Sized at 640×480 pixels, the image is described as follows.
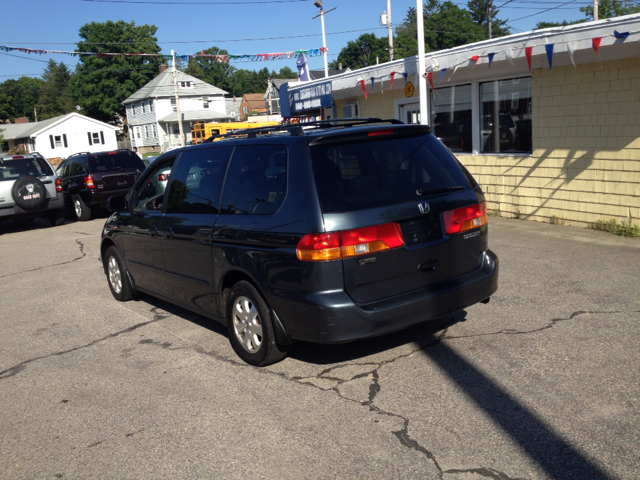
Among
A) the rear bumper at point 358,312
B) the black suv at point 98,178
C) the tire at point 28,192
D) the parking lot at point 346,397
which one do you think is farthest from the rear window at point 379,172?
the black suv at point 98,178

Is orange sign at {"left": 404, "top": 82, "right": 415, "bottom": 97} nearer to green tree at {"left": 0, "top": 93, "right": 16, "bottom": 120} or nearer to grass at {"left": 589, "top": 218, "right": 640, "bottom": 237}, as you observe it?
grass at {"left": 589, "top": 218, "right": 640, "bottom": 237}

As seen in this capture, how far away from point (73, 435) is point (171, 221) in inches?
88.5

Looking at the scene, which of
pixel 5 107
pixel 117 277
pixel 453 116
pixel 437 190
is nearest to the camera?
pixel 437 190

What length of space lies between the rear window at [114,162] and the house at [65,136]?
4910 cm

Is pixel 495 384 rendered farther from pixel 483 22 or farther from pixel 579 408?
pixel 483 22

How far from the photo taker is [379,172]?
4.50 m

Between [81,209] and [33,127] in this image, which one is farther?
[33,127]

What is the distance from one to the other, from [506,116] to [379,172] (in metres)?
7.46

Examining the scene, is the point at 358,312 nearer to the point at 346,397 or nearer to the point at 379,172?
the point at 346,397

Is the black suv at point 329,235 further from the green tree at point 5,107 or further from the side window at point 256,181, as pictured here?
the green tree at point 5,107

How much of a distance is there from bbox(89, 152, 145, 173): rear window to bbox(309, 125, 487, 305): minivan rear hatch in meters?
12.9

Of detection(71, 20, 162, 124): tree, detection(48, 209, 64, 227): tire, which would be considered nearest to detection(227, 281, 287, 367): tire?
detection(48, 209, 64, 227): tire

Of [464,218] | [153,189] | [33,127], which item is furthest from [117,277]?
[33,127]

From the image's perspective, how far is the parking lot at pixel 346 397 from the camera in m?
3.44
